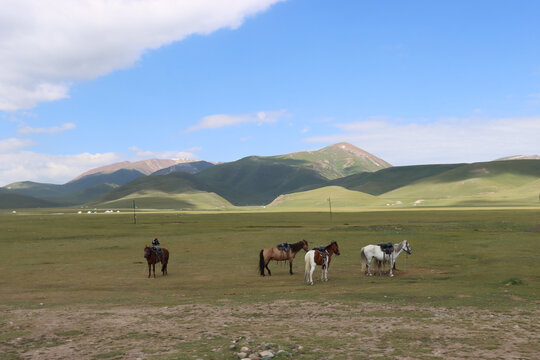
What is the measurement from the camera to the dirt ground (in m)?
11.5

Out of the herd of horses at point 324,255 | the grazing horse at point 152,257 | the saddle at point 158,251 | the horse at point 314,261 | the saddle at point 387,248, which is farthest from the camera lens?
the saddle at point 158,251

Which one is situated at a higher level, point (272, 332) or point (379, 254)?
point (379, 254)

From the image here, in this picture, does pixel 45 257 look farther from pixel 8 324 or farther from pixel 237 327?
pixel 237 327

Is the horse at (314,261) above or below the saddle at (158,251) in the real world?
below

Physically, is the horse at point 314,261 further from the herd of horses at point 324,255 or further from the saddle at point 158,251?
the saddle at point 158,251

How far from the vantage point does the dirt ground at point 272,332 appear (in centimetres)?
1149

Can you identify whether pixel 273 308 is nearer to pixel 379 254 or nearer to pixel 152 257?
pixel 379 254

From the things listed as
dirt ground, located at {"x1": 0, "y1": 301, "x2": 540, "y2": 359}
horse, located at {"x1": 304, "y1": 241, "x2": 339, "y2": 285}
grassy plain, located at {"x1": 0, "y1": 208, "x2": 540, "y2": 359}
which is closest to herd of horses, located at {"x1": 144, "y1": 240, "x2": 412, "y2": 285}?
horse, located at {"x1": 304, "y1": 241, "x2": 339, "y2": 285}

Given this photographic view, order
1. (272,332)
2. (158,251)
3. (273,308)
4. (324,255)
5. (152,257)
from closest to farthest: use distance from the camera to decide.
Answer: (272,332) → (273,308) → (324,255) → (152,257) → (158,251)

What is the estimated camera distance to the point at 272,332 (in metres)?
13.8

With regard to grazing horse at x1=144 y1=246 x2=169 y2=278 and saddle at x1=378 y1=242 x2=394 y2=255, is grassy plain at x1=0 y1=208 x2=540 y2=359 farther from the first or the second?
saddle at x1=378 y1=242 x2=394 y2=255

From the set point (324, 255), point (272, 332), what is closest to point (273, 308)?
point (272, 332)

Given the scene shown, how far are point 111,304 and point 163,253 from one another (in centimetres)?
1136

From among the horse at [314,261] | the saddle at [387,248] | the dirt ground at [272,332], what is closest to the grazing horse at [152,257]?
the horse at [314,261]
